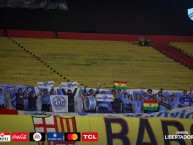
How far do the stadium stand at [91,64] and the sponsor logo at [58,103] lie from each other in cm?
260

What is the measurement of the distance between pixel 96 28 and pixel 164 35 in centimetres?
426

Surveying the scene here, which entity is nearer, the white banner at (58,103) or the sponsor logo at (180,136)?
the sponsor logo at (180,136)

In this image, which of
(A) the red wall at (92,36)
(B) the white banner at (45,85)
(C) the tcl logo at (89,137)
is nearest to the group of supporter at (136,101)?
(B) the white banner at (45,85)

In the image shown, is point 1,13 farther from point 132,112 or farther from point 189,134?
point 189,134

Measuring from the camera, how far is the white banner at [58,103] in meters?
18.5

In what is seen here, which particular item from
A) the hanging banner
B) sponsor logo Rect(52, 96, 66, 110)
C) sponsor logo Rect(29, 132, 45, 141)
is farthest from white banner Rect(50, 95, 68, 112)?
sponsor logo Rect(29, 132, 45, 141)

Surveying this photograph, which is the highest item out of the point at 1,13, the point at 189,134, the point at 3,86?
the point at 1,13

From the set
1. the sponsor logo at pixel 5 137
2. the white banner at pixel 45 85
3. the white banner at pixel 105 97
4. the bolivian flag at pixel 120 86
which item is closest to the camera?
the sponsor logo at pixel 5 137

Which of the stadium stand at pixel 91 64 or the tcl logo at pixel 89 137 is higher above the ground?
the stadium stand at pixel 91 64

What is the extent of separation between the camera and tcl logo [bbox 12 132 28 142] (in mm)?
13602

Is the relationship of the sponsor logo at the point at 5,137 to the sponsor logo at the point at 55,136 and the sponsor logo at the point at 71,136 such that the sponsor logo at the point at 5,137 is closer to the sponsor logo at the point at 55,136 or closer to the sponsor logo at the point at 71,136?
the sponsor logo at the point at 55,136

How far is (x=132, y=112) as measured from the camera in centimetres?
1939

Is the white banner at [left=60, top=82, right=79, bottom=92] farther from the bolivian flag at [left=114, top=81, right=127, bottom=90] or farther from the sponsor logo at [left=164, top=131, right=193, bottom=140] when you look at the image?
the sponsor logo at [left=164, top=131, right=193, bottom=140]

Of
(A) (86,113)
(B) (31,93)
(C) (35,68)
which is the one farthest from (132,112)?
(C) (35,68)
